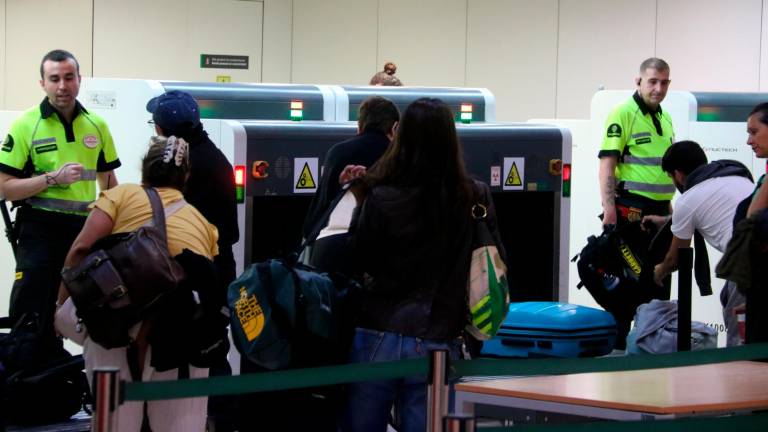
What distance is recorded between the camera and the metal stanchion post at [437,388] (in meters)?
2.85

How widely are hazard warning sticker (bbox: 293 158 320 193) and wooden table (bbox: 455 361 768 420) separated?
2.05 metres

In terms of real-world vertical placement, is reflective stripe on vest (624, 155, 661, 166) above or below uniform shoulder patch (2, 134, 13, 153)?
above

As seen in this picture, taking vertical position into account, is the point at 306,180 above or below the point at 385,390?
above

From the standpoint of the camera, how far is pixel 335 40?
11.4 meters

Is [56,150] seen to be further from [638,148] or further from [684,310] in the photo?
[638,148]

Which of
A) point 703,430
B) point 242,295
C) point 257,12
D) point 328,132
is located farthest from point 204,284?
point 257,12

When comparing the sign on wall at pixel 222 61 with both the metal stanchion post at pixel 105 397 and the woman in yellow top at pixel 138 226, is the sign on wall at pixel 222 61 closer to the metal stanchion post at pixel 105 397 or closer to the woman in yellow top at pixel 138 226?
the woman in yellow top at pixel 138 226

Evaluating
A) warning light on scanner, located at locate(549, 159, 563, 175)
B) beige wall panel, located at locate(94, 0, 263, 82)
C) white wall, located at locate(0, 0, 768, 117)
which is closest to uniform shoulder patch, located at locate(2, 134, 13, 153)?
warning light on scanner, located at locate(549, 159, 563, 175)

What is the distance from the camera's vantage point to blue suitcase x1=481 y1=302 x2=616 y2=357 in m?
5.16

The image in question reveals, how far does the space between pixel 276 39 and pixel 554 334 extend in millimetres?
6774

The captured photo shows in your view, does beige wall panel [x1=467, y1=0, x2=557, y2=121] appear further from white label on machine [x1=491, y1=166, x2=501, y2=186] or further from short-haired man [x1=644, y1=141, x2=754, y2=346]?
short-haired man [x1=644, y1=141, x2=754, y2=346]

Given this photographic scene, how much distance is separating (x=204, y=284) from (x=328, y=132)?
6.68ft

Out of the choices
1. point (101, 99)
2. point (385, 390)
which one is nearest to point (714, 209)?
point (385, 390)

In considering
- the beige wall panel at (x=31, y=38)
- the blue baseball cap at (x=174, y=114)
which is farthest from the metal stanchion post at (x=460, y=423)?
the beige wall panel at (x=31, y=38)
